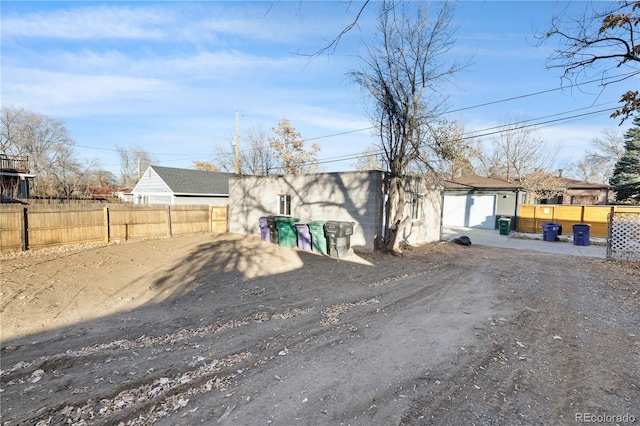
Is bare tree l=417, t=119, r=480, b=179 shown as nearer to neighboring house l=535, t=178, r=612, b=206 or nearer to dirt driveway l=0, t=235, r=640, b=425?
dirt driveway l=0, t=235, r=640, b=425

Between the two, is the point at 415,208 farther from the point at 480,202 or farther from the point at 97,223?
the point at 97,223

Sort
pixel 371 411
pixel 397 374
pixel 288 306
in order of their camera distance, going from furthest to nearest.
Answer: pixel 288 306
pixel 397 374
pixel 371 411

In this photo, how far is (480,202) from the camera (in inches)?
819

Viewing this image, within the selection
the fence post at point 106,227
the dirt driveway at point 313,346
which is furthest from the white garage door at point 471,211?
the fence post at point 106,227

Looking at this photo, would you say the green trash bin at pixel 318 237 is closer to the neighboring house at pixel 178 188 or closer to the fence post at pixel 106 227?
the fence post at pixel 106 227

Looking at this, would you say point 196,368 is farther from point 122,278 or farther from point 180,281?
point 122,278

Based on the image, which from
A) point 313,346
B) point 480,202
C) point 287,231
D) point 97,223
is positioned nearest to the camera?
point 313,346

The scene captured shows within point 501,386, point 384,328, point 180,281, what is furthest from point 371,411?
point 180,281

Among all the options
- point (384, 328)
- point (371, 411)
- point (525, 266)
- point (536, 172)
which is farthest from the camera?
point (536, 172)

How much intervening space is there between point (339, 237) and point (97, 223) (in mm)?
9246

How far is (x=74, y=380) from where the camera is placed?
9.77 feet

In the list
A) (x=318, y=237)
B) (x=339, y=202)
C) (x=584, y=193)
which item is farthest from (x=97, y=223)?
(x=584, y=193)

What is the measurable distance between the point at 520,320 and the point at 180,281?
679 cm

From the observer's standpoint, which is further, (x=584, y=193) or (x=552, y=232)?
(x=584, y=193)
